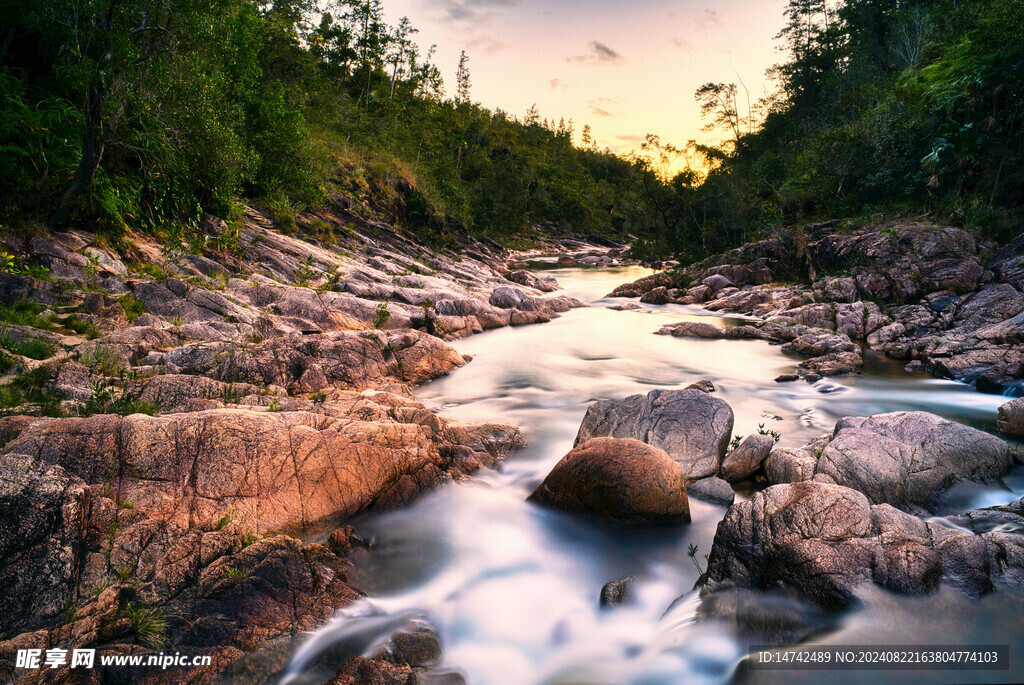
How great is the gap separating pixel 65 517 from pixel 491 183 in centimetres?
6245

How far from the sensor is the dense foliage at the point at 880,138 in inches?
759

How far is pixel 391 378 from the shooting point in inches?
416

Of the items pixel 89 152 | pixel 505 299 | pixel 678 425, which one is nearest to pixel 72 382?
pixel 89 152

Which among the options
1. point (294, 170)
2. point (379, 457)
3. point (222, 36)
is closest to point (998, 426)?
point (379, 457)

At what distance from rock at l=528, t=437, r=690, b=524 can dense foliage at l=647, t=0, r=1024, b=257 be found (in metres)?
20.3

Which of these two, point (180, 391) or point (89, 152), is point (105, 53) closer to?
point (89, 152)

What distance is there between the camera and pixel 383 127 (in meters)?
41.6

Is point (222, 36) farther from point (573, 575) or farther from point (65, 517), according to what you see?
point (573, 575)

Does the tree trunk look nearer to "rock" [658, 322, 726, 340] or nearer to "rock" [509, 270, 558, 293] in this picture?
"rock" [658, 322, 726, 340]

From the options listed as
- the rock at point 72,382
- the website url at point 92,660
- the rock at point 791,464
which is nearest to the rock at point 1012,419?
the rock at point 791,464

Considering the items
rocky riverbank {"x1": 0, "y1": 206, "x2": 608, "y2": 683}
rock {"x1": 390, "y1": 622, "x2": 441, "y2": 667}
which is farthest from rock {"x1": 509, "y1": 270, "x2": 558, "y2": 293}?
rock {"x1": 390, "y1": 622, "x2": 441, "y2": 667}

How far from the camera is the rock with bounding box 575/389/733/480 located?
7199 millimetres

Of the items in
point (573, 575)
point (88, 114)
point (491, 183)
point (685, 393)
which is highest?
point (491, 183)

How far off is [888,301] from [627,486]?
1840 centimetres
